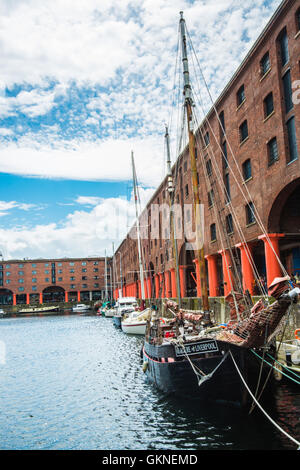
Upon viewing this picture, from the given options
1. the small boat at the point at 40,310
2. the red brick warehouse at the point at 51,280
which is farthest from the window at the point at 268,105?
the red brick warehouse at the point at 51,280

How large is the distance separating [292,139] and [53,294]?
121 metres

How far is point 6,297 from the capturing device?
434 ft

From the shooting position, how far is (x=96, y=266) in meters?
133

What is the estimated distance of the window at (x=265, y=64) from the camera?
2528 centimetres

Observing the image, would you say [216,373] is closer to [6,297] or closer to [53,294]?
[53,294]

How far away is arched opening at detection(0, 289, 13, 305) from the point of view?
13162cm

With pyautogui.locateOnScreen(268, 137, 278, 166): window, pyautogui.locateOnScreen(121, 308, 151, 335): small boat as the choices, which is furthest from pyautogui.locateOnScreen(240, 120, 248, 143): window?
pyautogui.locateOnScreen(121, 308, 151, 335): small boat

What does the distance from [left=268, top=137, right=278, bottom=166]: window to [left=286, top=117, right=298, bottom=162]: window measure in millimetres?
1506

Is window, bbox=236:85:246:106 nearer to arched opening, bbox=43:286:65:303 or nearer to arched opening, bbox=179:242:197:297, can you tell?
arched opening, bbox=179:242:197:297

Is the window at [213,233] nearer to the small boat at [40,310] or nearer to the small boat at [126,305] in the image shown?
the small boat at [126,305]

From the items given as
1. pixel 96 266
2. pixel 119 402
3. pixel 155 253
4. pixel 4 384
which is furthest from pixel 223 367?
pixel 96 266

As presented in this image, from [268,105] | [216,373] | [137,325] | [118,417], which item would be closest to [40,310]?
[137,325]
